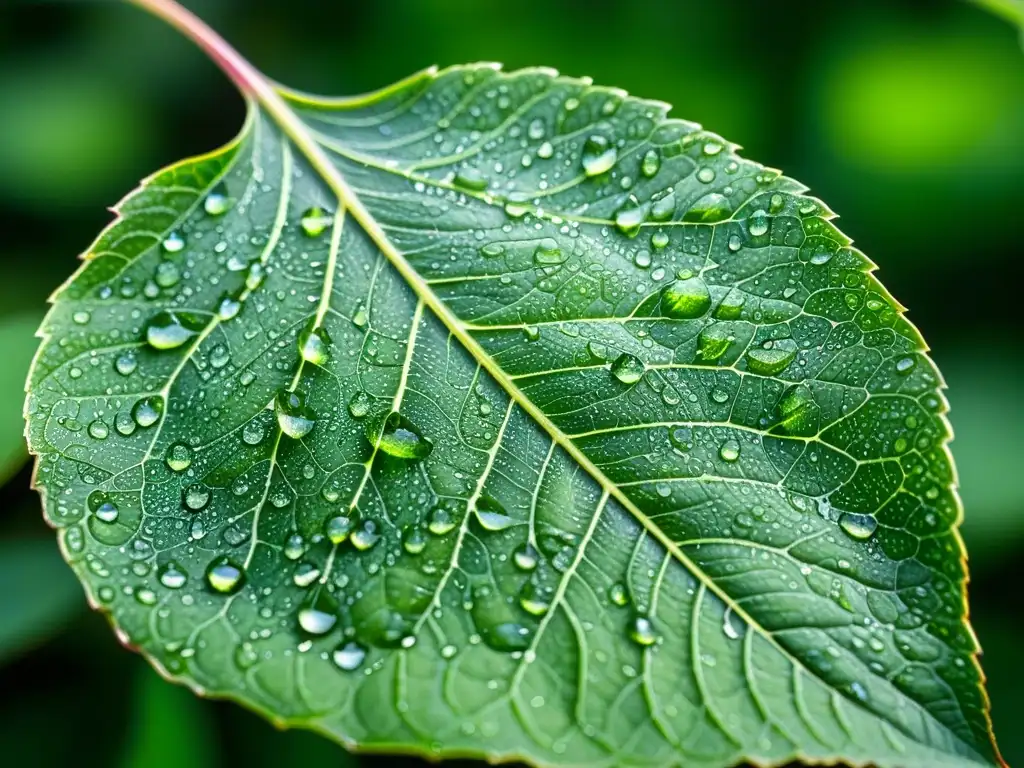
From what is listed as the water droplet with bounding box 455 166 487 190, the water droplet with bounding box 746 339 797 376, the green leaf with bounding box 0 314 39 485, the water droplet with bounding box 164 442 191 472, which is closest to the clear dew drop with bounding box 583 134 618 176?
the water droplet with bounding box 455 166 487 190

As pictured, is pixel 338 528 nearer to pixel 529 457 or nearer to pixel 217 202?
pixel 529 457

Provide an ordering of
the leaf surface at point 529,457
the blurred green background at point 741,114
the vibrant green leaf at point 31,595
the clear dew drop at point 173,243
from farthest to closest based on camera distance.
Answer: the blurred green background at point 741,114, the vibrant green leaf at point 31,595, the clear dew drop at point 173,243, the leaf surface at point 529,457

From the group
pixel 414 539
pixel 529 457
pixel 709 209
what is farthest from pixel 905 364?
pixel 414 539

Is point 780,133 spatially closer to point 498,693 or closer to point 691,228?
point 691,228

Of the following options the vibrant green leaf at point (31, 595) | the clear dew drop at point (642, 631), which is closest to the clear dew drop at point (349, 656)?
the clear dew drop at point (642, 631)

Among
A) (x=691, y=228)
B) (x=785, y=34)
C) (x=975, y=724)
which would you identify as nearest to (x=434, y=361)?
(x=691, y=228)

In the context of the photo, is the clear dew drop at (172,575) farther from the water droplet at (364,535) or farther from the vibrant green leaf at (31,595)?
the vibrant green leaf at (31,595)
